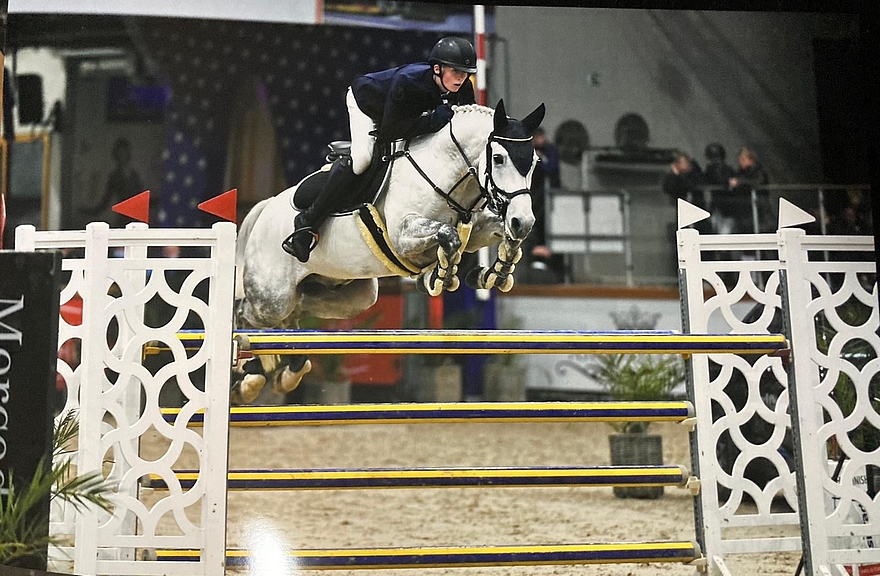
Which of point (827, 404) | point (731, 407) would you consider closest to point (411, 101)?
point (731, 407)

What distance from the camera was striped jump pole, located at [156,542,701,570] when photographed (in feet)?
5.65

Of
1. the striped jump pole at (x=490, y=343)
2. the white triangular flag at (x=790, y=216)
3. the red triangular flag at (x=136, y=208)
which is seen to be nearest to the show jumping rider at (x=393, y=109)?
the red triangular flag at (x=136, y=208)

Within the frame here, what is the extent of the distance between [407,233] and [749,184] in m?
1.12

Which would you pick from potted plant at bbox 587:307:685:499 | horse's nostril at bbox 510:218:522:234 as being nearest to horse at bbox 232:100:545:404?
horse's nostril at bbox 510:218:522:234

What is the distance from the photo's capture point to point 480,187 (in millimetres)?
2129

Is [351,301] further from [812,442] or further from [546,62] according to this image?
[812,442]

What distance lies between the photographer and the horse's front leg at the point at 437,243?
7.01 feet

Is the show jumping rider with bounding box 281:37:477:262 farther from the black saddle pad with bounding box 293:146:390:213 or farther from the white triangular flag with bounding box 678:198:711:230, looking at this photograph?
the white triangular flag with bounding box 678:198:711:230

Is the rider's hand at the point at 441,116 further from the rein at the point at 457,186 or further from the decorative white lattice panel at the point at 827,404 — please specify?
the decorative white lattice panel at the point at 827,404

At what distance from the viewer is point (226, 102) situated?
9.39 ft

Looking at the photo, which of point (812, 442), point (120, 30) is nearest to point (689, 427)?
point (812, 442)

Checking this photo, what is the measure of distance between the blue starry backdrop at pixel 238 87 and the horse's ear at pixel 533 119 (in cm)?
65

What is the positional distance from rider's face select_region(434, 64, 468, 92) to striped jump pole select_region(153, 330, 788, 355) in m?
0.77

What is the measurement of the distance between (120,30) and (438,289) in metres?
1.38
